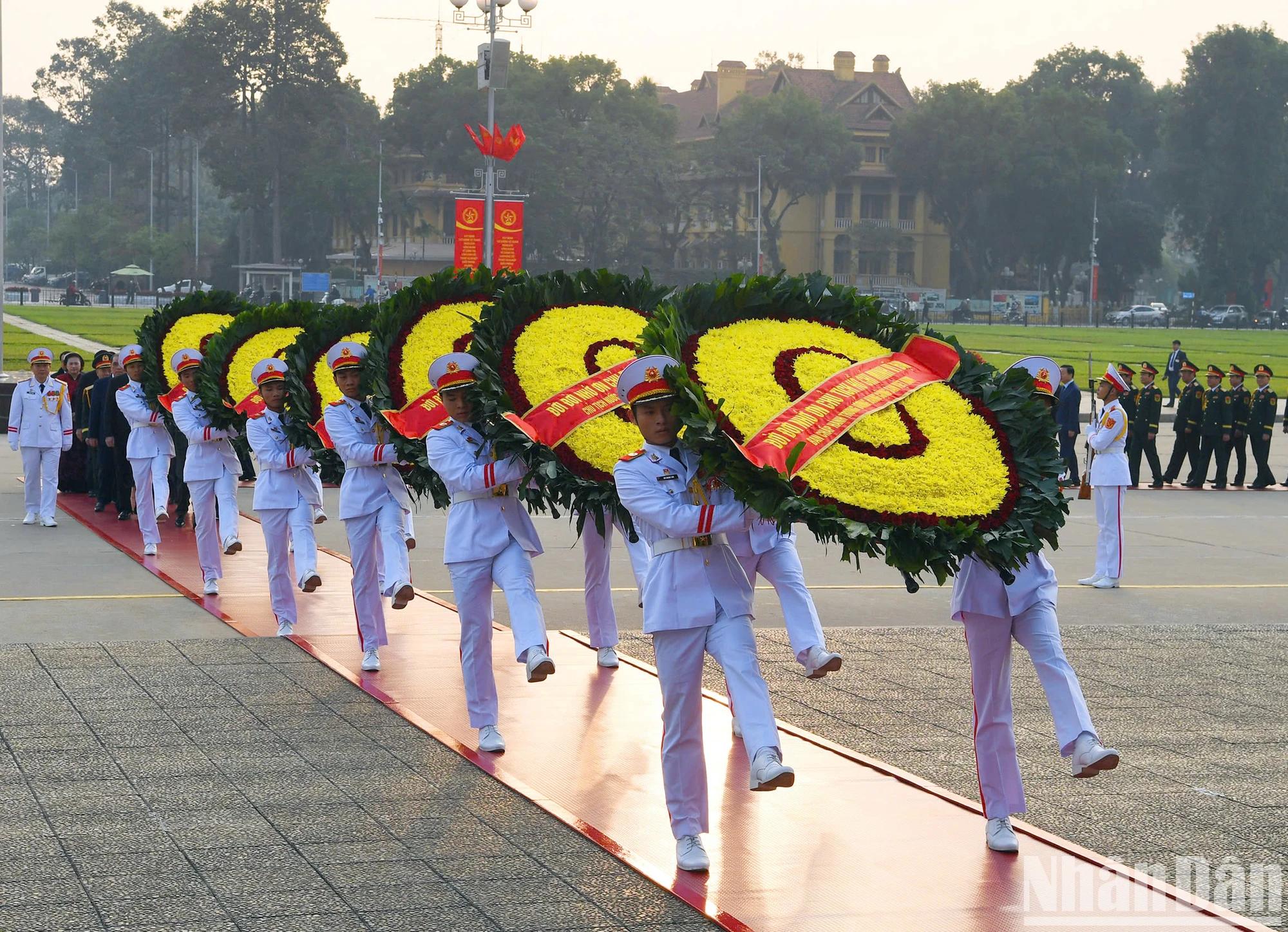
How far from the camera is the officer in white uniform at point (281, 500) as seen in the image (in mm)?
10656

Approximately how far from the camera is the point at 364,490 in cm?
976

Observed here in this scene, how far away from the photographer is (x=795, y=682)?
9.63 meters

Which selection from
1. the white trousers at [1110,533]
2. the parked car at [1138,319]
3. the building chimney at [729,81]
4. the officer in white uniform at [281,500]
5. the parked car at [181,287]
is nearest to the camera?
the officer in white uniform at [281,500]

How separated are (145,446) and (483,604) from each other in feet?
24.3

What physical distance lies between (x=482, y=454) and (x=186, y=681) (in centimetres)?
255

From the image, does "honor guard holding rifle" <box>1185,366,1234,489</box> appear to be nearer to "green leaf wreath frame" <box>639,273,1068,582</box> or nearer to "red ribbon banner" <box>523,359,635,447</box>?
"red ribbon banner" <box>523,359,635,447</box>

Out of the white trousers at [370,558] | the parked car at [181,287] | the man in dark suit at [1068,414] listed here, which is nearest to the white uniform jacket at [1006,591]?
the white trousers at [370,558]

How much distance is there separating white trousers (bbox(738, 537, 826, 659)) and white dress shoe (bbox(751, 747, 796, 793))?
132 centimetres

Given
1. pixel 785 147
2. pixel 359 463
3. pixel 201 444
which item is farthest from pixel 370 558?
pixel 785 147

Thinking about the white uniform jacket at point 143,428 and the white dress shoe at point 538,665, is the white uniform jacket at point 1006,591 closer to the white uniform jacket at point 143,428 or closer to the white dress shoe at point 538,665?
the white dress shoe at point 538,665

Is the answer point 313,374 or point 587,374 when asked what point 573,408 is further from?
point 313,374

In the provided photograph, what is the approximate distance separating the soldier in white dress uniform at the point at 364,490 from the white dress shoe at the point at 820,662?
3412 mm

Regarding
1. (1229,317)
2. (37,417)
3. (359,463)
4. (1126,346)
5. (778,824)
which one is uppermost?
(1229,317)

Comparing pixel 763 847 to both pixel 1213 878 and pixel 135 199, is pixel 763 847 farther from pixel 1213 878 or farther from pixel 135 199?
pixel 135 199
